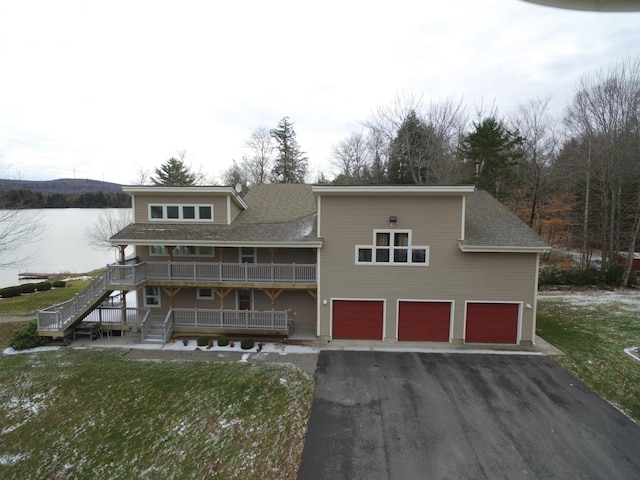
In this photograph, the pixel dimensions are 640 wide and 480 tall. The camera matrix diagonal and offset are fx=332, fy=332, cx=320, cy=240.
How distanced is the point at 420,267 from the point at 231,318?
8243mm

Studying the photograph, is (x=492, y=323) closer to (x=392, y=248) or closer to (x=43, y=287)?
(x=392, y=248)

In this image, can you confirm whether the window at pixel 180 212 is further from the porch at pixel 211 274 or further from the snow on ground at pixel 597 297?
the snow on ground at pixel 597 297

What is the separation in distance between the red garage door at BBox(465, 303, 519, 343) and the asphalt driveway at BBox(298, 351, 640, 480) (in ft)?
5.05

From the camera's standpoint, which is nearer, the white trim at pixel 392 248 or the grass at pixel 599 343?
the grass at pixel 599 343

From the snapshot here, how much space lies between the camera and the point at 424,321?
13664 millimetres

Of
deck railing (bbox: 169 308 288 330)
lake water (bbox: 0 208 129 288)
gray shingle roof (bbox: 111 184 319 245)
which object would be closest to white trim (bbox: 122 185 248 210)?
gray shingle roof (bbox: 111 184 319 245)

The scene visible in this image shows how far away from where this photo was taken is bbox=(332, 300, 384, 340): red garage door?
1375cm

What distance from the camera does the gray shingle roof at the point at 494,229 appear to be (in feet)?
41.9

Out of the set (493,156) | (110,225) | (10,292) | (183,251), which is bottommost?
(10,292)

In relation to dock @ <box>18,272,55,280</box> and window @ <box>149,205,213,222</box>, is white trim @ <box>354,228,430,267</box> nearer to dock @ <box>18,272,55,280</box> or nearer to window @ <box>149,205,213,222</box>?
window @ <box>149,205,213,222</box>

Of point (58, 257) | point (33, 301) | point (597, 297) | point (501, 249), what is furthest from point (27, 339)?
point (58, 257)

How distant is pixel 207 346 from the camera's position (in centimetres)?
1332

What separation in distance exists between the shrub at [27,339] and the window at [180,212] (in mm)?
6417

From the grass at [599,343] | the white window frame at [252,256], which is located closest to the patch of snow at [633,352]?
the grass at [599,343]
